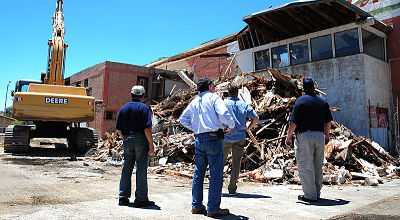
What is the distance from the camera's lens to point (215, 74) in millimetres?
24562

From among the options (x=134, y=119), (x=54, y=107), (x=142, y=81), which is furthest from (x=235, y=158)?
(x=142, y=81)

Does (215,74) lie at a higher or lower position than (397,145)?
higher

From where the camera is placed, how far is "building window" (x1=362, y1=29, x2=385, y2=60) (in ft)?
40.3

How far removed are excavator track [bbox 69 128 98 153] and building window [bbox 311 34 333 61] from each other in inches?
429

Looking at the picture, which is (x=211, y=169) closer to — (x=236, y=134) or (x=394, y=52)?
(x=236, y=134)

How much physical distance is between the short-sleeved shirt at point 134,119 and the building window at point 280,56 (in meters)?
11.6

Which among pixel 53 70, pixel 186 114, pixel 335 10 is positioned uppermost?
pixel 335 10

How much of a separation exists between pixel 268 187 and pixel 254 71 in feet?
33.0

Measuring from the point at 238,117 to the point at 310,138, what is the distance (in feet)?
4.22

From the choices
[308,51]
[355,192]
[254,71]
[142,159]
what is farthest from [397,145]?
[142,159]

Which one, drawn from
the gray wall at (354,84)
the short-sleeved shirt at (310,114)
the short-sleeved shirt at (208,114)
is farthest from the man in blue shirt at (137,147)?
the gray wall at (354,84)

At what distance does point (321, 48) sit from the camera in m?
13.2

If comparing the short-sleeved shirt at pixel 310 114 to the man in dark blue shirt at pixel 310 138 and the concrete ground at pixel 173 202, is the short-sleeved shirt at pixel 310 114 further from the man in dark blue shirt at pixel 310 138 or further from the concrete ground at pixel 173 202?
the concrete ground at pixel 173 202

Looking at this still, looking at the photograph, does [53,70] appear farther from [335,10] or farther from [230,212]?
[335,10]
